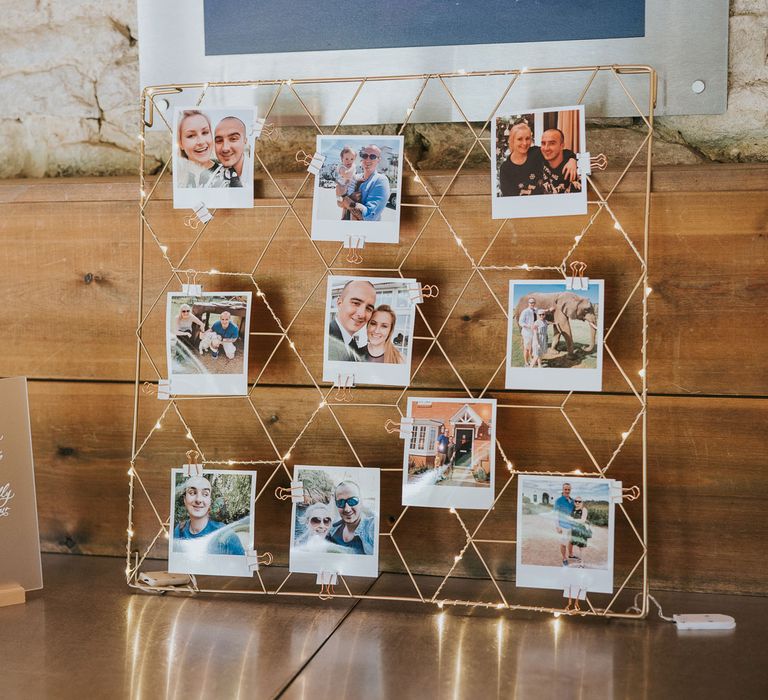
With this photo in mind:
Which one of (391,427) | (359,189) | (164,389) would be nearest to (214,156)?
(359,189)

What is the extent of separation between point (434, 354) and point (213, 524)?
0.32 metres

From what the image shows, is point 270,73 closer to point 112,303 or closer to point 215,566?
point 112,303

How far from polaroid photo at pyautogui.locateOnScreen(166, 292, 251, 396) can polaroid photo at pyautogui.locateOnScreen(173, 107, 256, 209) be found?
0.37 feet

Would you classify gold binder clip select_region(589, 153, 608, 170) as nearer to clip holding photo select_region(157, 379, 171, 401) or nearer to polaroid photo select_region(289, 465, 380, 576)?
polaroid photo select_region(289, 465, 380, 576)

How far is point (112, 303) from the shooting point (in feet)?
3.55

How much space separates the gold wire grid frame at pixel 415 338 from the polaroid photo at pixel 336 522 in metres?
0.03

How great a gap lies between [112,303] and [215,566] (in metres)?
0.36

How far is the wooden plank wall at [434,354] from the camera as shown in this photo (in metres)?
0.94

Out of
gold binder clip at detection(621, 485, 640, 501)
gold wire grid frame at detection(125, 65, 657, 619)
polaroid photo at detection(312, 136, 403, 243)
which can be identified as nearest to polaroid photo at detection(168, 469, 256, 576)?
gold wire grid frame at detection(125, 65, 657, 619)

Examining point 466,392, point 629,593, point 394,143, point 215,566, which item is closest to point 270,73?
point 394,143

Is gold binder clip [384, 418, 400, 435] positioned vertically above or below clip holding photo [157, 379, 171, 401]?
below

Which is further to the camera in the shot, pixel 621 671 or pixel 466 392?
pixel 466 392

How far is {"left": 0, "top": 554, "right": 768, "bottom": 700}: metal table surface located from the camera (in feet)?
2.48

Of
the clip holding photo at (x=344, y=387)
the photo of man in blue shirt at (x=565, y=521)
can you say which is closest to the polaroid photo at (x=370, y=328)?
the clip holding photo at (x=344, y=387)
